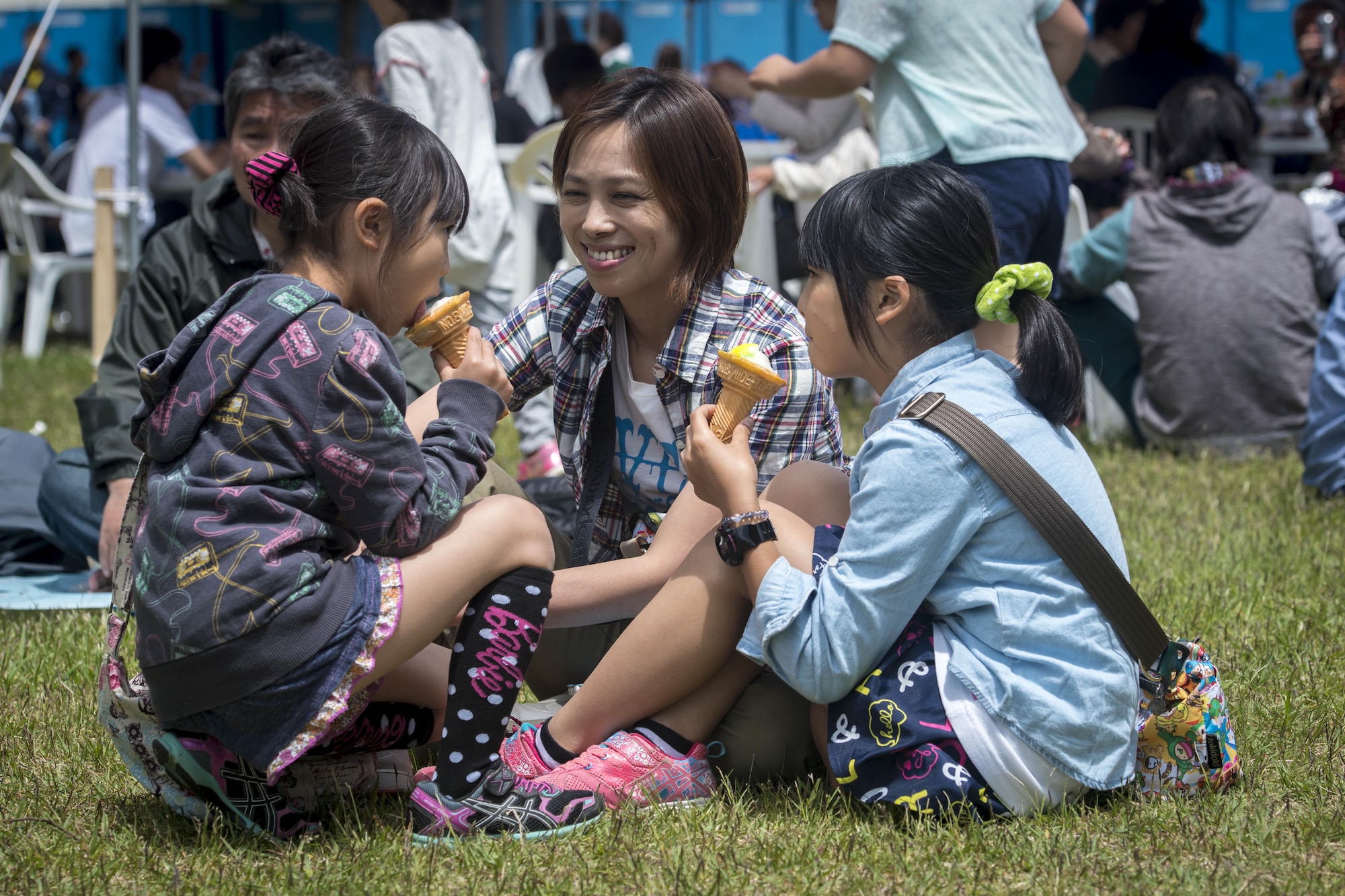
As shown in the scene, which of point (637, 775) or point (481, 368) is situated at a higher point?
point (481, 368)

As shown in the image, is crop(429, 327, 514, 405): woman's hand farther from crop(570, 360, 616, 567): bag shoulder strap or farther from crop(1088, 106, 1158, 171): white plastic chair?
crop(1088, 106, 1158, 171): white plastic chair

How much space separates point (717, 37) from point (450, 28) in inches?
451

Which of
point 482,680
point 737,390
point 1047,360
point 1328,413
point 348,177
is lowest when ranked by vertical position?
point 1328,413

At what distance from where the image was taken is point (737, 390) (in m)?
2.05

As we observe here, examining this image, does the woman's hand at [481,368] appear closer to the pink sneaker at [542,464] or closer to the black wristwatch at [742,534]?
the black wristwatch at [742,534]

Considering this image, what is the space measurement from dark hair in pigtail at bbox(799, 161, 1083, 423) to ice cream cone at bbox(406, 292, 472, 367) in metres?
0.63

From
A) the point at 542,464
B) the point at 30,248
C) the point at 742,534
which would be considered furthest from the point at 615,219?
the point at 30,248

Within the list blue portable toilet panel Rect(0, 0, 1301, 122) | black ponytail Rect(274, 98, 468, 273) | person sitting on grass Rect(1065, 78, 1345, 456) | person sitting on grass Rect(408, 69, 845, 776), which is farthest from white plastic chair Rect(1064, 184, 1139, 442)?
blue portable toilet panel Rect(0, 0, 1301, 122)

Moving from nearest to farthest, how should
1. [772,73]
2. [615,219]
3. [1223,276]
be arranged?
[615,219] → [772,73] → [1223,276]

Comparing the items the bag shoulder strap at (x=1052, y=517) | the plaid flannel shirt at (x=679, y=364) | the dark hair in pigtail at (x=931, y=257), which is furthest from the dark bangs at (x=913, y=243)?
the plaid flannel shirt at (x=679, y=364)

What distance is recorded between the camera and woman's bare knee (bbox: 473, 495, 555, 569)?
A: 1.92m

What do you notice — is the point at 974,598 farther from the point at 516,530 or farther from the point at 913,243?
the point at 516,530

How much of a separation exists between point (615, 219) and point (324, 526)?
0.86m

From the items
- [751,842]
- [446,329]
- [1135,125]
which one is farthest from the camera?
[1135,125]
